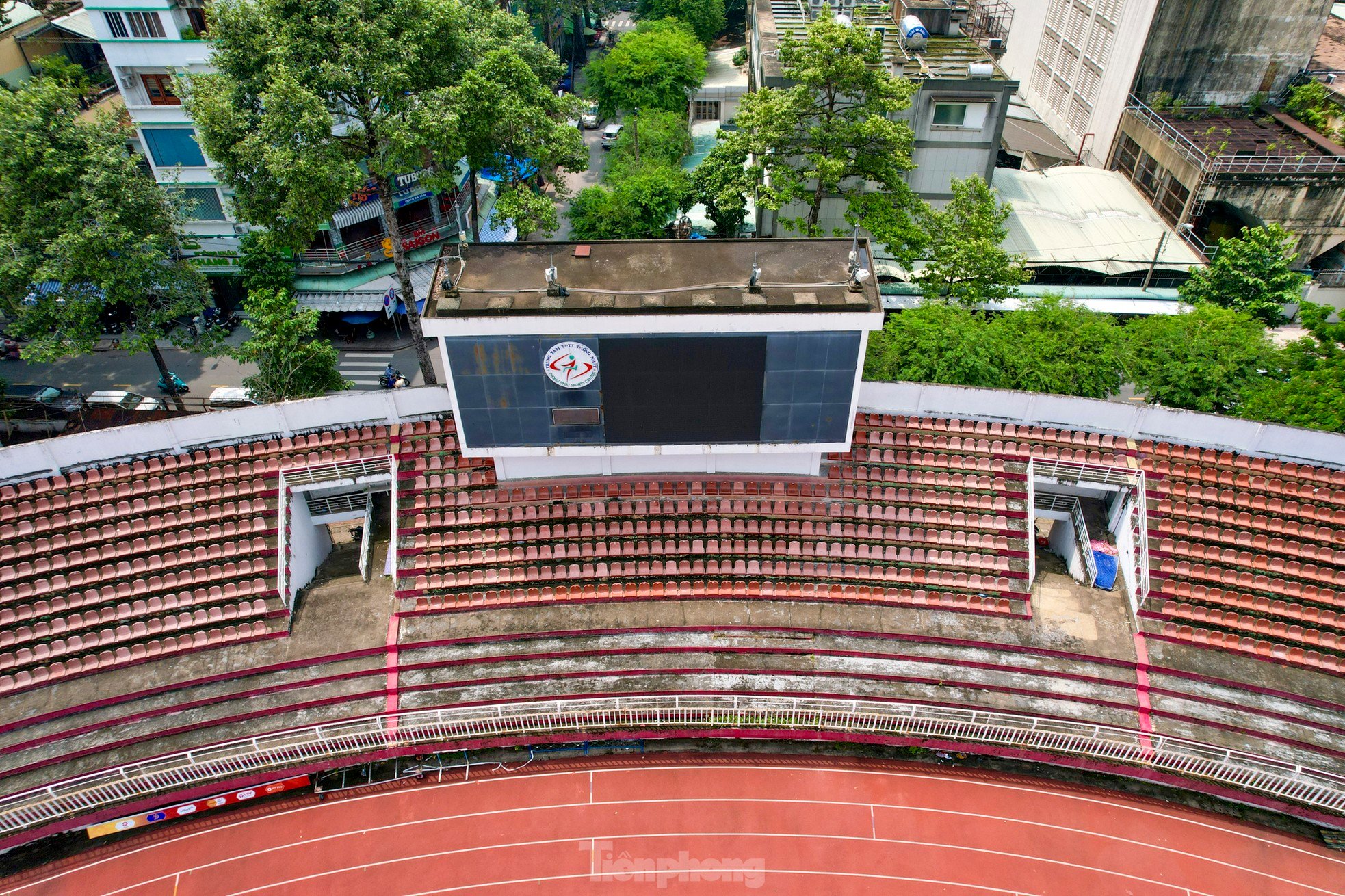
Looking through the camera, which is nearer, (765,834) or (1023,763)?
(765,834)

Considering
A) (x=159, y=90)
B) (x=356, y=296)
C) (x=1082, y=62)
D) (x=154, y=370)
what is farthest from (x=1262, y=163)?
(x=154, y=370)

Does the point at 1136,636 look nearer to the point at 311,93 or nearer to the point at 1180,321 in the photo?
the point at 1180,321

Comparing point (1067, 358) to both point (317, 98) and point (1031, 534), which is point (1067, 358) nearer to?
point (1031, 534)

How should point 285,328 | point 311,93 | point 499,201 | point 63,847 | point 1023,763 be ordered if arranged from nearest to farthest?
point 63,847 < point 1023,763 < point 311,93 < point 285,328 < point 499,201

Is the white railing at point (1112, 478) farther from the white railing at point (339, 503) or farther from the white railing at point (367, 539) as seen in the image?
the white railing at point (339, 503)

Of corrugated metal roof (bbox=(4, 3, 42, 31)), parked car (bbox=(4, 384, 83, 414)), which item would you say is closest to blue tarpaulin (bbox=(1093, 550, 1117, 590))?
parked car (bbox=(4, 384, 83, 414))

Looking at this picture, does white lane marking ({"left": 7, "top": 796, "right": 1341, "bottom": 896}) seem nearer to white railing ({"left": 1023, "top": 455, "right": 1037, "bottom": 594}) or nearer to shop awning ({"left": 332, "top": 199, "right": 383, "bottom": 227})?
white railing ({"left": 1023, "top": 455, "right": 1037, "bottom": 594})

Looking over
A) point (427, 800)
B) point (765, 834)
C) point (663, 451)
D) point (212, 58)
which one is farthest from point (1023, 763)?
point (212, 58)
